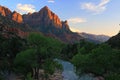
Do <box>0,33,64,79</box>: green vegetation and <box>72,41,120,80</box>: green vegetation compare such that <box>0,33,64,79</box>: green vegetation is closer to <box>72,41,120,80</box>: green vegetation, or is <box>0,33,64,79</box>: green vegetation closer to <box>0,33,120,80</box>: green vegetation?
<box>0,33,120,80</box>: green vegetation

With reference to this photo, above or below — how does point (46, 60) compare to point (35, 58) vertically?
below

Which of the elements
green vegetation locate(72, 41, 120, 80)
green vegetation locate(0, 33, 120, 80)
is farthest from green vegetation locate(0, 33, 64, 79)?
green vegetation locate(72, 41, 120, 80)

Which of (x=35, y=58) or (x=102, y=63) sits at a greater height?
(x=35, y=58)

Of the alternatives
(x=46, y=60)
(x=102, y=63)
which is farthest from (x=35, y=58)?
(x=102, y=63)

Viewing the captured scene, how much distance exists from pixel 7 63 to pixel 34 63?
500 cm

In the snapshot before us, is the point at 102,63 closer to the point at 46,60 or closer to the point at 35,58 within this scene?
the point at 46,60

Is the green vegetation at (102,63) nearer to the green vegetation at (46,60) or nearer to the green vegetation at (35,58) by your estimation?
the green vegetation at (46,60)

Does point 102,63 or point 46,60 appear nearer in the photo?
point 102,63

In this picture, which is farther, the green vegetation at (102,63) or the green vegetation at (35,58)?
the green vegetation at (35,58)

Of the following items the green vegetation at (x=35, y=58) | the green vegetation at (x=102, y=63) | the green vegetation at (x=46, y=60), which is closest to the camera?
the green vegetation at (x=102, y=63)

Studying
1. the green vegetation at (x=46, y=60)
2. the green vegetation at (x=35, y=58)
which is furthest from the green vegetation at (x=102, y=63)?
the green vegetation at (x=35, y=58)

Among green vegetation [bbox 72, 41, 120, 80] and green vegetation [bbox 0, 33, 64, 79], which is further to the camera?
green vegetation [bbox 0, 33, 64, 79]

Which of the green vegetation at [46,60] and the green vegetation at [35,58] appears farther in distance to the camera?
the green vegetation at [35,58]

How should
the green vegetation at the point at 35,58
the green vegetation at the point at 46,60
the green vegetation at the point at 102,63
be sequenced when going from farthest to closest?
the green vegetation at the point at 35,58 → the green vegetation at the point at 46,60 → the green vegetation at the point at 102,63
